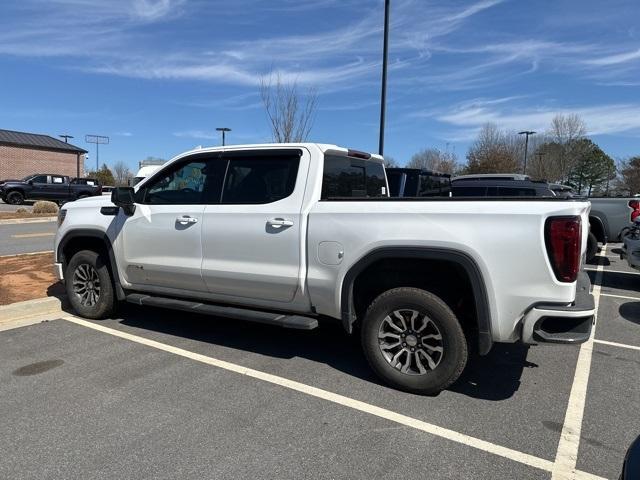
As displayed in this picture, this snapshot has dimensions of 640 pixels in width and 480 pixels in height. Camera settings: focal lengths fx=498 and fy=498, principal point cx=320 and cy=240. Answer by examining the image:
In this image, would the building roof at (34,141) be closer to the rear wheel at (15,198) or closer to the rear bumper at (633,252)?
the rear wheel at (15,198)

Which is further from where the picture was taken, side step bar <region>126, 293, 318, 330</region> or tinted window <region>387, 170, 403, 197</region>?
tinted window <region>387, 170, 403, 197</region>

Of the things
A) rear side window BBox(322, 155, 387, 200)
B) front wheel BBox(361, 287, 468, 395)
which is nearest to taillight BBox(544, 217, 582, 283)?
front wheel BBox(361, 287, 468, 395)

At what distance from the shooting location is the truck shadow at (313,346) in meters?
4.20

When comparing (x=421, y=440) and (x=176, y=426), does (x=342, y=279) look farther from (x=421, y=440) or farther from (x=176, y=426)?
(x=176, y=426)

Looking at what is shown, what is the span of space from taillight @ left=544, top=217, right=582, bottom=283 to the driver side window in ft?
10.2

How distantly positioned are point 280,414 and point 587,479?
1.94 meters

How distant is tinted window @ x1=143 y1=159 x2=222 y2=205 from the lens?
4.97 meters

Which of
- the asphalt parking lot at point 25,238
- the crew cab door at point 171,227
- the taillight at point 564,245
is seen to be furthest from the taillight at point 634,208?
the asphalt parking lot at point 25,238

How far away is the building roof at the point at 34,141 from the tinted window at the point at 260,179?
55.0m

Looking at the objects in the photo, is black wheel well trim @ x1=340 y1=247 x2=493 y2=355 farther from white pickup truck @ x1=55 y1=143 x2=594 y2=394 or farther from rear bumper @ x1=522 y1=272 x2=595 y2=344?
rear bumper @ x1=522 y1=272 x2=595 y2=344

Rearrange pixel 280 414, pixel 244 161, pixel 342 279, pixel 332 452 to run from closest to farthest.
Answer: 1. pixel 332 452
2. pixel 280 414
3. pixel 342 279
4. pixel 244 161

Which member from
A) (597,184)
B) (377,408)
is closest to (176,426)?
(377,408)

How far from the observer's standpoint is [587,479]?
2.79 metres

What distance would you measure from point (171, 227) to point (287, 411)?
2.33m
